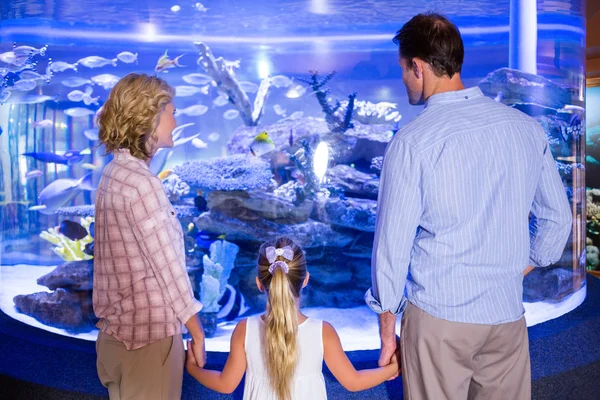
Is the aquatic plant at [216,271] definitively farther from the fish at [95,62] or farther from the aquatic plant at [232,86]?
the fish at [95,62]

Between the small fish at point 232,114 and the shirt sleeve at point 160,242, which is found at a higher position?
the small fish at point 232,114

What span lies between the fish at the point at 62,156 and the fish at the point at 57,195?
6.5 inches

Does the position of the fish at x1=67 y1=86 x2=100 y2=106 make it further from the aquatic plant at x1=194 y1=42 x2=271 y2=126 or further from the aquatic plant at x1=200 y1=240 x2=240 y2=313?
the aquatic plant at x1=200 y1=240 x2=240 y2=313

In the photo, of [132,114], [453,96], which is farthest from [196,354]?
[453,96]

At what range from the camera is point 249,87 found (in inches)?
175

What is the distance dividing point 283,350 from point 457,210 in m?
0.77

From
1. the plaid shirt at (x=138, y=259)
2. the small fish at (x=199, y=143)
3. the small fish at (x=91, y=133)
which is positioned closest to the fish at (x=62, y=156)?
the small fish at (x=91, y=133)

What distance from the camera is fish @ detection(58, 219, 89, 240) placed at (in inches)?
174

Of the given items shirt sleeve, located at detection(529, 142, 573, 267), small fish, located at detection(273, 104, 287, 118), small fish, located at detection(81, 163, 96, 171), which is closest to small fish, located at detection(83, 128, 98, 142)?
small fish, located at detection(81, 163, 96, 171)

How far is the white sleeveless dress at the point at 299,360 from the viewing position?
6.19ft

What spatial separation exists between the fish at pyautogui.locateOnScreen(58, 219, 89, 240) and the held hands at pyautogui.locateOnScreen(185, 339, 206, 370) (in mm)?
2930

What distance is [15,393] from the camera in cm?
310

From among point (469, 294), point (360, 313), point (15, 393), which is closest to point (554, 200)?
point (469, 294)

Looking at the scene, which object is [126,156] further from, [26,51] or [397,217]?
[26,51]
